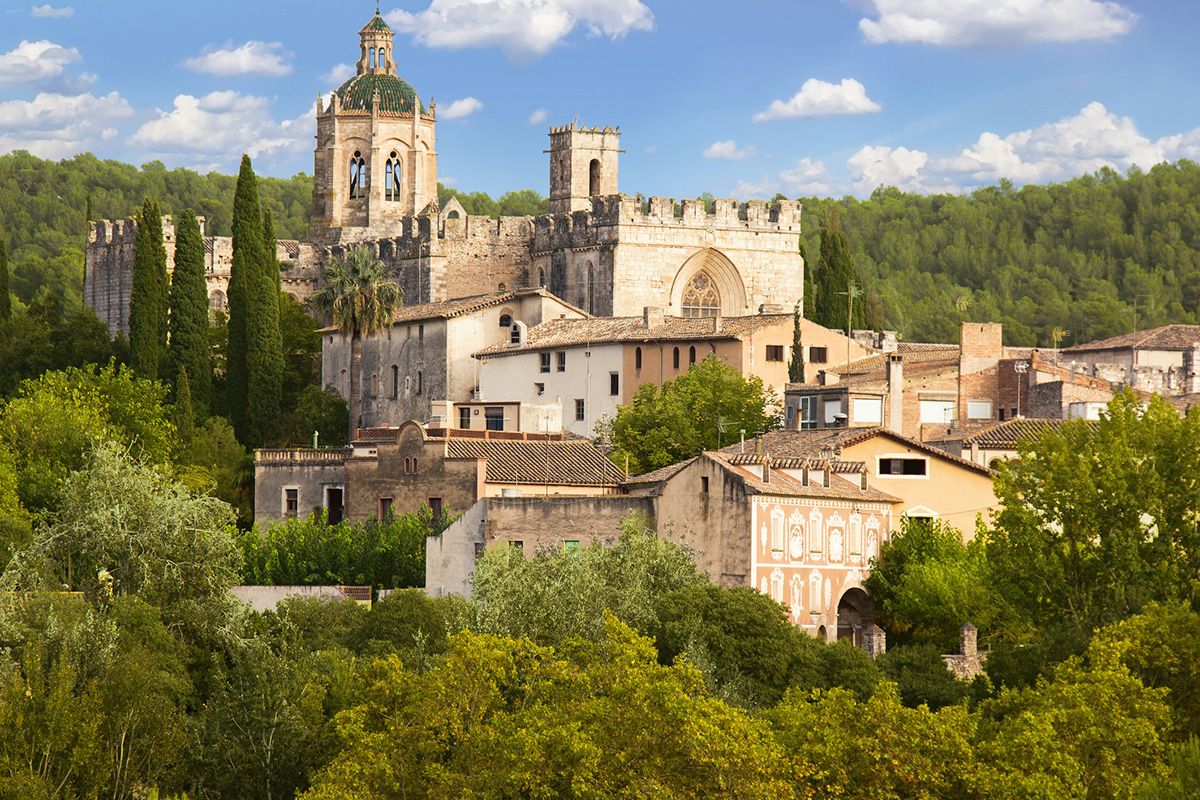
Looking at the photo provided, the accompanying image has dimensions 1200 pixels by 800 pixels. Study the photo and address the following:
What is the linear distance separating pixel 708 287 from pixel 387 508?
20.3 meters

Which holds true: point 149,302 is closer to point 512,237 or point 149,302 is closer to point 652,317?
point 512,237

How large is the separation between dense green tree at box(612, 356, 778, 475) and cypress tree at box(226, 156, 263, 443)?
15.4 m

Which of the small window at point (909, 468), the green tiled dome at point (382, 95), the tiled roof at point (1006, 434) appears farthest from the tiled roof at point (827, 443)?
the green tiled dome at point (382, 95)

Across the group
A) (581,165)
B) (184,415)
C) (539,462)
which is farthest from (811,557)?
(581,165)

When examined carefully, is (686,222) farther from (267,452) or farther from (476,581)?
(476,581)

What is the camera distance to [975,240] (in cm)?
13438

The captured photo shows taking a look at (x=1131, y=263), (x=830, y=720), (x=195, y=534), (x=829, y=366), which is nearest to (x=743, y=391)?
(x=829, y=366)

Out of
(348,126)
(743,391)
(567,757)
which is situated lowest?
(567,757)

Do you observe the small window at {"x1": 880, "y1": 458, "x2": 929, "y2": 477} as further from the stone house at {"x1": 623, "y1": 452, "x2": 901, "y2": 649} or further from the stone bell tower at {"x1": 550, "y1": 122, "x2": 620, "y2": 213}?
the stone bell tower at {"x1": 550, "y1": 122, "x2": 620, "y2": 213}

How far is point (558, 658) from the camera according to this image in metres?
46.3

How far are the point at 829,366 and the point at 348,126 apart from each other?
98.1ft

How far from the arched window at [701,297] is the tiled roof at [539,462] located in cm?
1759

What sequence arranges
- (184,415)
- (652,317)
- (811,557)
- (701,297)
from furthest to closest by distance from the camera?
1. (701,297)
2. (184,415)
3. (652,317)
4. (811,557)

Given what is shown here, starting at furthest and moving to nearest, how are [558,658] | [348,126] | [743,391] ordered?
[348,126], [743,391], [558,658]
